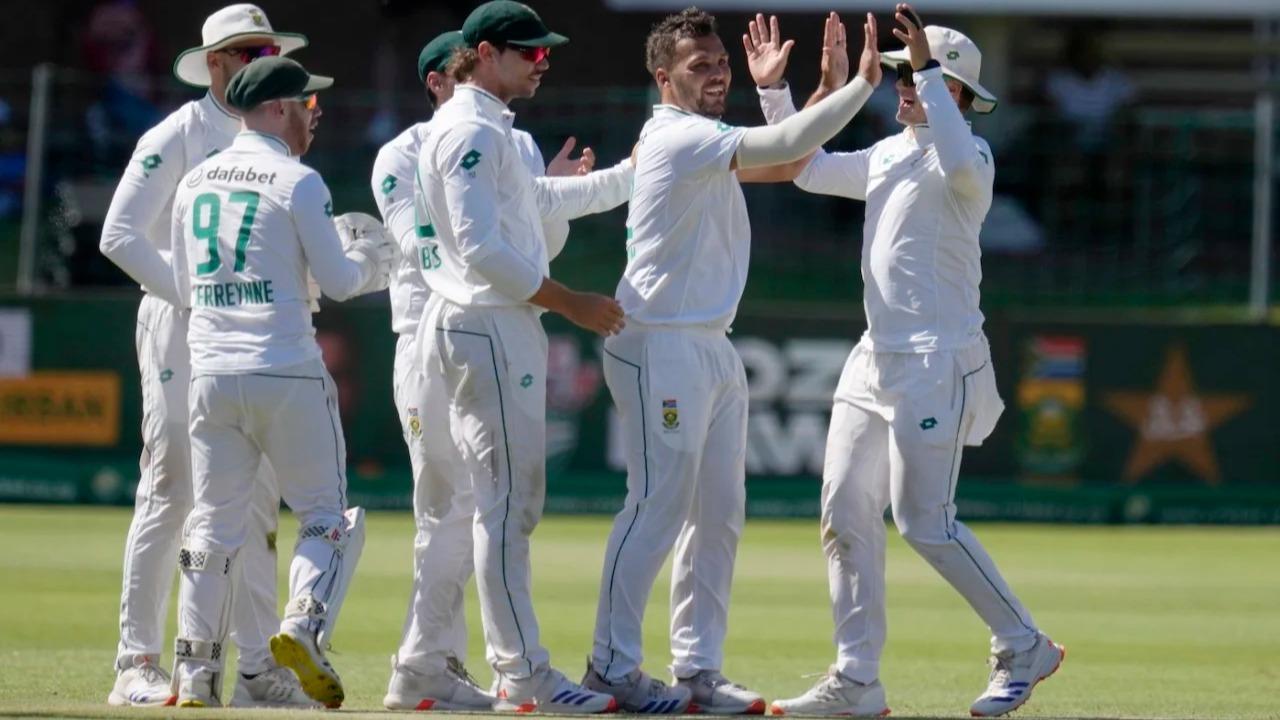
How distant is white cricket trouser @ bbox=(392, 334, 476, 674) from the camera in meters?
7.43

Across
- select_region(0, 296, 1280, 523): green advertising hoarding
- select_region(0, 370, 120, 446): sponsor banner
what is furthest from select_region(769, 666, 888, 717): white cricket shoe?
select_region(0, 370, 120, 446): sponsor banner

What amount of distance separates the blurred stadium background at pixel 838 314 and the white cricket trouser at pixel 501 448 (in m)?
9.15

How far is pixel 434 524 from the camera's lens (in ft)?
24.7

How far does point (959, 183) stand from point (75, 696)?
12.5ft

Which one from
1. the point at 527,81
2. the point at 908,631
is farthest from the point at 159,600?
the point at 908,631

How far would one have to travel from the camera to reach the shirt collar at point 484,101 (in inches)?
286

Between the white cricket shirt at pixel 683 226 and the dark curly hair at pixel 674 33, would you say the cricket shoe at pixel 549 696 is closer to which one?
the white cricket shirt at pixel 683 226

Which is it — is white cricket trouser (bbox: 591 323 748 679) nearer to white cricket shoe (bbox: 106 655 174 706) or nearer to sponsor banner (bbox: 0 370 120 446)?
white cricket shoe (bbox: 106 655 174 706)

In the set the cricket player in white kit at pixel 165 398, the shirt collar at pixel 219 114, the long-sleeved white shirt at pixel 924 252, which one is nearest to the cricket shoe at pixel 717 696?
the long-sleeved white shirt at pixel 924 252

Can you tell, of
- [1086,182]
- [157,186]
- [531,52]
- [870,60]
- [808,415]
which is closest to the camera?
[870,60]

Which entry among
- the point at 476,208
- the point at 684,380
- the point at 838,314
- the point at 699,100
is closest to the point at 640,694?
the point at 684,380

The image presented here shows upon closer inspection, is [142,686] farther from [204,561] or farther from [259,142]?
[259,142]

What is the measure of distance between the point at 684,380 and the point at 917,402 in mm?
879

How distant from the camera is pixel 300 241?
7121 millimetres
